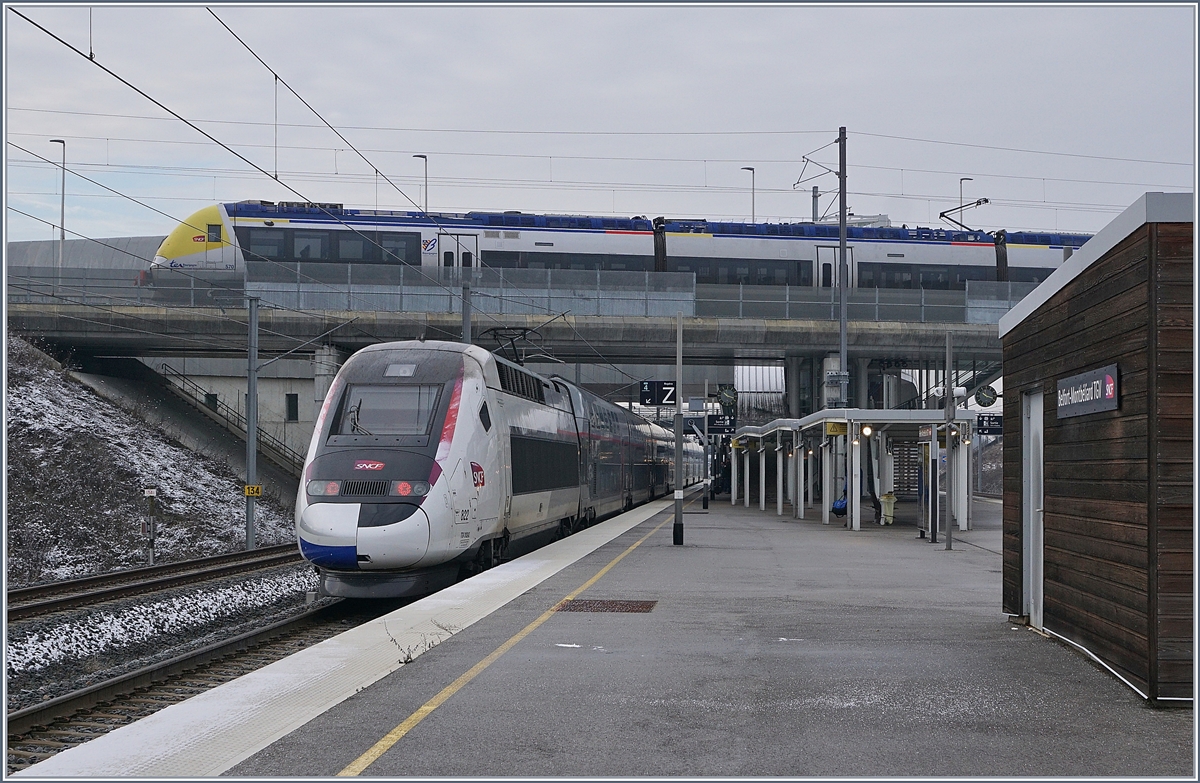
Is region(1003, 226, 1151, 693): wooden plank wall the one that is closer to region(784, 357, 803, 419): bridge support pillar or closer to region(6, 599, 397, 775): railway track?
region(6, 599, 397, 775): railway track

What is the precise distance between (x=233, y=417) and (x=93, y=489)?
13.8 meters

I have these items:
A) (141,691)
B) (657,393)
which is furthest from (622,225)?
(141,691)

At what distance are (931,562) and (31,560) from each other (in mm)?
18455

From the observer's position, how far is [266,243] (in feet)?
125

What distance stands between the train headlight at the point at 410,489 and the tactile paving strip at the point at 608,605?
3.04 metres

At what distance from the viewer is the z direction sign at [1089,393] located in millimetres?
8000

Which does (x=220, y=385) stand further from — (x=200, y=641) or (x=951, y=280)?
(x=200, y=641)

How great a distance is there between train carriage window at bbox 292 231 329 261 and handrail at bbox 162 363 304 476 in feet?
25.7

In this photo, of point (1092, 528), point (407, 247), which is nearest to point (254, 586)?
point (1092, 528)

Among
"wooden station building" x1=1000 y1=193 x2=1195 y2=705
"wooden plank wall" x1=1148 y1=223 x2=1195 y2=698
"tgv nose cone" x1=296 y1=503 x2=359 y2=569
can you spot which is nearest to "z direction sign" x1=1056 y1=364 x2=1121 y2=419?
"wooden station building" x1=1000 y1=193 x2=1195 y2=705

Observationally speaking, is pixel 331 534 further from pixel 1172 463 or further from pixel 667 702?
pixel 1172 463

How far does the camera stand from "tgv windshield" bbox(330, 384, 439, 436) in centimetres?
1617

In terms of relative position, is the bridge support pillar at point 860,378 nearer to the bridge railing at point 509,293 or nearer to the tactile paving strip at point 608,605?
the bridge railing at point 509,293

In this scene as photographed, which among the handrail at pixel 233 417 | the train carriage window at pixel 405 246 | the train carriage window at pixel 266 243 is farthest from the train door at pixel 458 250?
the handrail at pixel 233 417
